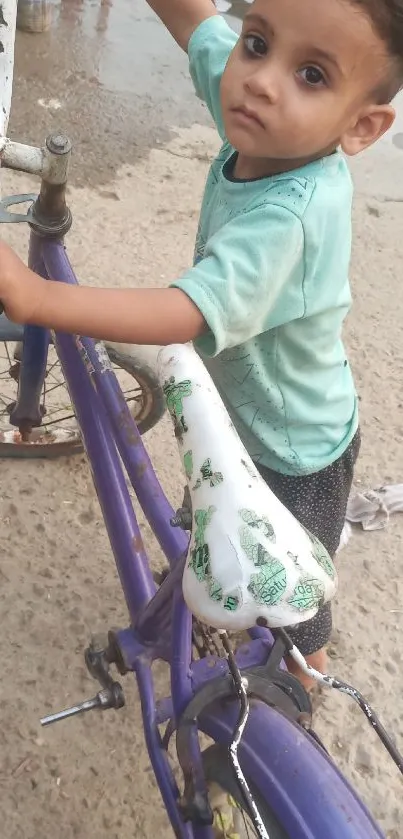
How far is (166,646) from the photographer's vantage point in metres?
1.32

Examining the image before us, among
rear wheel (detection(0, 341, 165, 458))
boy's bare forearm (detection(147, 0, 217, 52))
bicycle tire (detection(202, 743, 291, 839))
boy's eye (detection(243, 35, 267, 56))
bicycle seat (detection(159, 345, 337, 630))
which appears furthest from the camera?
rear wheel (detection(0, 341, 165, 458))

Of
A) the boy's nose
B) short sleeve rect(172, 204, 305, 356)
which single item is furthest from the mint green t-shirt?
the boy's nose

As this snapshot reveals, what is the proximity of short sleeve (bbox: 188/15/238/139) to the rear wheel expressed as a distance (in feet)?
1.70

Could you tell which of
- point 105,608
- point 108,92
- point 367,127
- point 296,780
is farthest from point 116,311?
point 108,92

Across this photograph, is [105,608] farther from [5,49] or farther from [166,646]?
[5,49]

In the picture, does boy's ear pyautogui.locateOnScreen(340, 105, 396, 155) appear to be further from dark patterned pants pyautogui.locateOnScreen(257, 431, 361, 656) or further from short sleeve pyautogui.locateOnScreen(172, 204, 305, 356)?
dark patterned pants pyautogui.locateOnScreen(257, 431, 361, 656)

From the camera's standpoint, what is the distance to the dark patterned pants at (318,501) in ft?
4.92

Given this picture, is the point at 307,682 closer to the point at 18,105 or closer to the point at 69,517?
the point at 69,517

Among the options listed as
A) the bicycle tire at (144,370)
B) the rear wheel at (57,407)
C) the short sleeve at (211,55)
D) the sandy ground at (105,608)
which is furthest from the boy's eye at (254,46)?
the sandy ground at (105,608)

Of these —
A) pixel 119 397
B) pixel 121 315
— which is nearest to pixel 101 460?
pixel 119 397

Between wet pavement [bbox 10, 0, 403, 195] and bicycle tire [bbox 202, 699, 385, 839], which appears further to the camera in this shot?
wet pavement [bbox 10, 0, 403, 195]

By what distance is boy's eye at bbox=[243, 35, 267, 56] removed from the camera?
3.73ft

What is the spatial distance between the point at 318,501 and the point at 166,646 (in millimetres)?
396

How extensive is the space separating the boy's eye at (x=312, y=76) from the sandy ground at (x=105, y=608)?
49.0 inches
